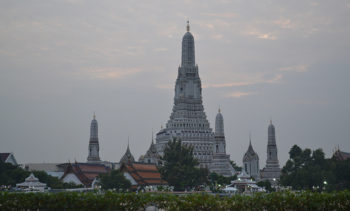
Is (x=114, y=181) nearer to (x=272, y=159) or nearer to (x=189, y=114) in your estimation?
(x=272, y=159)

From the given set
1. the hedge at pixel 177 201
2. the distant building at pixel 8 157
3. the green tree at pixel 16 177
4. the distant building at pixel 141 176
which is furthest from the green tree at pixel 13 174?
the hedge at pixel 177 201

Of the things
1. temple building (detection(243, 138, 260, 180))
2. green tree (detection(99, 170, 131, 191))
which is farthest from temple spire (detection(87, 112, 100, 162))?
green tree (detection(99, 170, 131, 191))

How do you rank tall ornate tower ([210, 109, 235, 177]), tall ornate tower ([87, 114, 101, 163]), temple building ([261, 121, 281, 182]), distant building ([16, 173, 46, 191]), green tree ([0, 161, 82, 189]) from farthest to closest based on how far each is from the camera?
temple building ([261, 121, 281, 182]), tall ornate tower ([87, 114, 101, 163]), tall ornate tower ([210, 109, 235, 177]), green tree ([0, 161, 82, 189]), distant building ([16, 173, 46, 191])

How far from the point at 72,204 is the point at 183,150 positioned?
59.1m

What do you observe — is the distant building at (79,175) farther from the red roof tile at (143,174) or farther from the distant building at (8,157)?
the distant building at (8,157)

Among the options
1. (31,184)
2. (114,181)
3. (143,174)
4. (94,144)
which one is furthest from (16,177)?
(94,144)

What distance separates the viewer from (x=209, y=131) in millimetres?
158125

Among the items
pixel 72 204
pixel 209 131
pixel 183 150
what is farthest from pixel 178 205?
Answer: pixel 209 131

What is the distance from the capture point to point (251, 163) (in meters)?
152

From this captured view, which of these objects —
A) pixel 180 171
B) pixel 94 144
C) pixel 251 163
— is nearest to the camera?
pixel 180 171

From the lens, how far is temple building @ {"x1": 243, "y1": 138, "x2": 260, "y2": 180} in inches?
5950

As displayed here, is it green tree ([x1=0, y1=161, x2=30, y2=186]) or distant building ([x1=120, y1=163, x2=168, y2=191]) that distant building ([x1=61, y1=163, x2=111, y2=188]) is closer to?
distant building ([x1=120, y1=163, x2=168, y2=191])

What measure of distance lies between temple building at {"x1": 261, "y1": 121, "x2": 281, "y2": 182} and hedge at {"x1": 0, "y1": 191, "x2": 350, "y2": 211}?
372ft

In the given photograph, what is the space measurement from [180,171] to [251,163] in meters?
69.7
